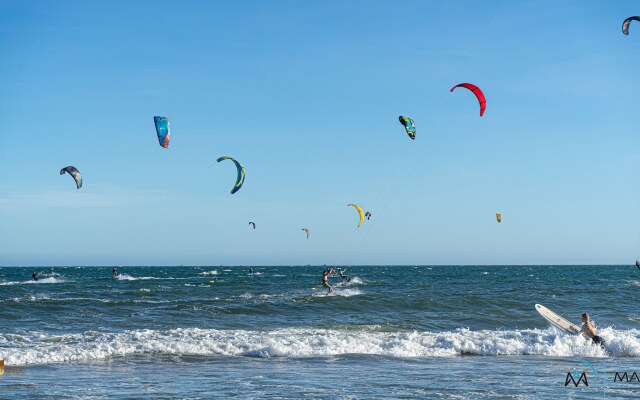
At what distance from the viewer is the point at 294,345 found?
1524 centimetres

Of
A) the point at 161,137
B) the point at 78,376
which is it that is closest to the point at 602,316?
the point at 161,137

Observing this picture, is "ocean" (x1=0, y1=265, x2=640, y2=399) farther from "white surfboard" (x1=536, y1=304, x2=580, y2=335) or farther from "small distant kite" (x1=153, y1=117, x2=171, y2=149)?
"small distant kite" (x1=153, y1=117, x2=171, y2=149)

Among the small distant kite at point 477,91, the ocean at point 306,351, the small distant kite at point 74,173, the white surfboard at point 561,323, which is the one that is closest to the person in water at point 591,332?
the ocean at point 306,351

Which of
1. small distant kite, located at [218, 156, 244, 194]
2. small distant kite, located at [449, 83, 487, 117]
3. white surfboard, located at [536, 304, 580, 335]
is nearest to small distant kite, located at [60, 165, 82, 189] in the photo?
small distant kite, located at [218, 156, 244, 194]

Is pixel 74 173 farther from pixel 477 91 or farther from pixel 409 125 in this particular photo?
pixel 477 91

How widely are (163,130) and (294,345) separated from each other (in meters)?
7.37

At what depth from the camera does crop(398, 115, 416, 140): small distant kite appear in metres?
21.8

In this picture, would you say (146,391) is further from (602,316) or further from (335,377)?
(602,316)

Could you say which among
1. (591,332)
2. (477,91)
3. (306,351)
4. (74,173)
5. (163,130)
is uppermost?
(477,91)

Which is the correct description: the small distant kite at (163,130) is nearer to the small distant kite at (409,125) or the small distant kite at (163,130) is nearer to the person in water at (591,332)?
the small distant kite at (409,125)

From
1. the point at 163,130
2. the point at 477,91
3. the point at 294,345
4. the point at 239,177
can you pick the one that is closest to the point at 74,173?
the point at 163,130

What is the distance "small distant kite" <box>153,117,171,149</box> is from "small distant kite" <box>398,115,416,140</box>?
701cm

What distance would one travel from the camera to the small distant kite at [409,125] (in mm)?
21781

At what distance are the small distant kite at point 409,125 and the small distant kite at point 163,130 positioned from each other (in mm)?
7008
